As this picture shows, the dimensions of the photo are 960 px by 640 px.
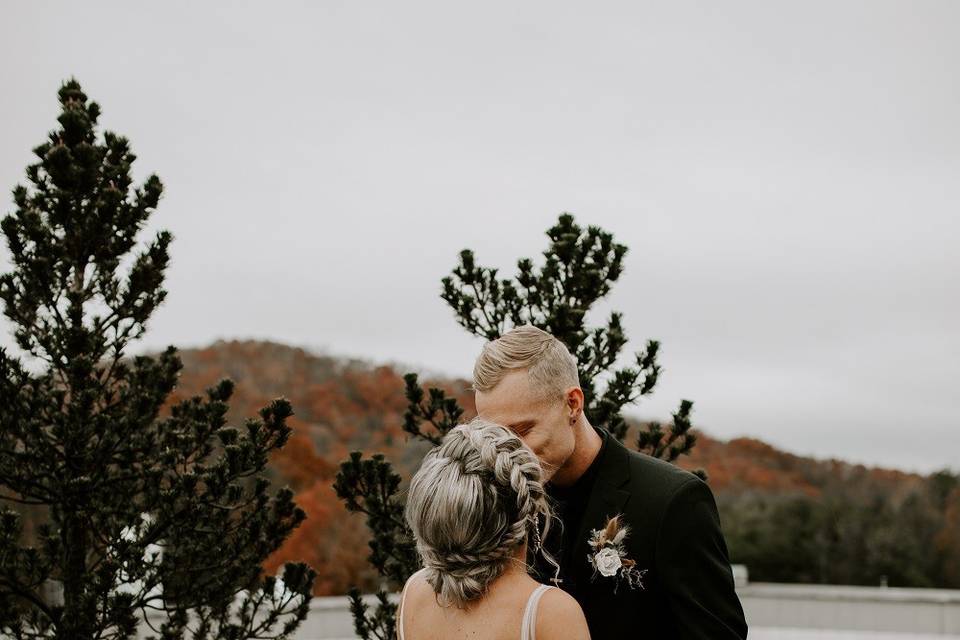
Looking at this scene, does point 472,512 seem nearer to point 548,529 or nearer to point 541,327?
point 548,529

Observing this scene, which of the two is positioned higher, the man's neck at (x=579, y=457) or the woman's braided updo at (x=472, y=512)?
the man's neck at (x=579, y=457)

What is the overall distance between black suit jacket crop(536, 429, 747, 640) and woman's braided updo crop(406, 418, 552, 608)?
1.37 ft

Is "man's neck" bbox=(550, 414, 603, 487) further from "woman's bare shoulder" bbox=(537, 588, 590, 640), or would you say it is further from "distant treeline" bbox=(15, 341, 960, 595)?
"distant treeline" bbox=(15, 341, 960, 595)

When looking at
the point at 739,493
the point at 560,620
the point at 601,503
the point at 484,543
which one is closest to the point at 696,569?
the point at 601,503

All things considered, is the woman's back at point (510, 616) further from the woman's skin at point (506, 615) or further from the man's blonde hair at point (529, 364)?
the man's blonde hair at point (529, 364)

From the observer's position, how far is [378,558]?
5.20 metres

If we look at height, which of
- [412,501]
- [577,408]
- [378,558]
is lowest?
[378,558]

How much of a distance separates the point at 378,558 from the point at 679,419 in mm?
1836

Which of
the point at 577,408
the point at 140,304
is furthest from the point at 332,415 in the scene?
the point at 577,408

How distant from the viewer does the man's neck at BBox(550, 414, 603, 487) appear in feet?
9.96

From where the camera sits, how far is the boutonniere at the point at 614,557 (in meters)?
2.70

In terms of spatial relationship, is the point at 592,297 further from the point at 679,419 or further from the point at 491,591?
the point at 491,591

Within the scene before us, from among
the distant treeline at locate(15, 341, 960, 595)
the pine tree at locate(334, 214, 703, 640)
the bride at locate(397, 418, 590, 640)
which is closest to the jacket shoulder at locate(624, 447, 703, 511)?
the bride at locate(397, 418, 590, 640)

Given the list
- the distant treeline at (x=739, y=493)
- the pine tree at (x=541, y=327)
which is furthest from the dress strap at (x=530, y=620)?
the distant treeline at (x=739, y=493)
